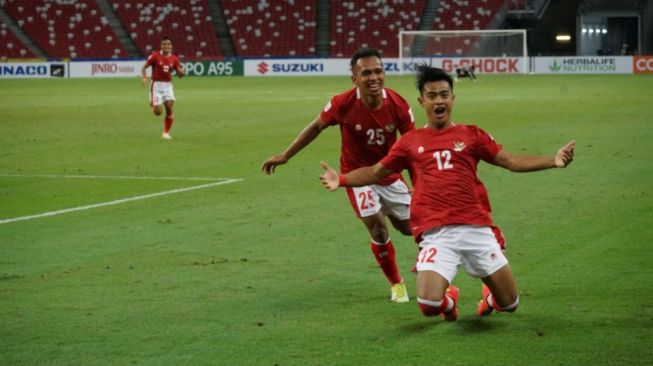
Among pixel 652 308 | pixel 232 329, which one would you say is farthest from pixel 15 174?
pixel 652 308

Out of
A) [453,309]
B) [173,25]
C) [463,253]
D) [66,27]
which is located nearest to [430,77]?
[463,253]

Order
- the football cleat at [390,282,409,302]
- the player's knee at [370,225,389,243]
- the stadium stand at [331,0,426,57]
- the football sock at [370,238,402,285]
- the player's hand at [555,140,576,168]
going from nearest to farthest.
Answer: the player's hand at [555,140,576,168], the football cleat at [390,282,409,302], the football sock at [370,238,402,285], the player's knee at [370,225,389,243], the stadium stand at [331,0,426,57]

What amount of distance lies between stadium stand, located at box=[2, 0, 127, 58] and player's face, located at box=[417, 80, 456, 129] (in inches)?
2480

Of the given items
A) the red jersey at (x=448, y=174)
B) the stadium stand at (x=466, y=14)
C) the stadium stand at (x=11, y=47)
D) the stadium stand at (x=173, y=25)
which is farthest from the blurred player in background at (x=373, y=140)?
the stadium stand at (x=11, y=47)

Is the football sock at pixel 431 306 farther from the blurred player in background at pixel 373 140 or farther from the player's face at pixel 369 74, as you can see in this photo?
the player's face at pixel 369 74

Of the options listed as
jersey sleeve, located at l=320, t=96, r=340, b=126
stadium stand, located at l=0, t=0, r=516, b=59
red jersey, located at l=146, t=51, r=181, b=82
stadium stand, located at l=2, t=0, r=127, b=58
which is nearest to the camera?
jersey sleeve, located at l=320, t=96, r=340, b=126

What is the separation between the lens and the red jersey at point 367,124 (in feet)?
29.4

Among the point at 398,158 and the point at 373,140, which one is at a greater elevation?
the point at 373,140

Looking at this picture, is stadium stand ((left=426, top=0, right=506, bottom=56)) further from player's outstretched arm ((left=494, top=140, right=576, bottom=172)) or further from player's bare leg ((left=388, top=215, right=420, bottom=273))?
player's outstretched arm ((left=494, top=140, right=576, bottom=172))

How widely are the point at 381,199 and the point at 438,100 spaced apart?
1.50m

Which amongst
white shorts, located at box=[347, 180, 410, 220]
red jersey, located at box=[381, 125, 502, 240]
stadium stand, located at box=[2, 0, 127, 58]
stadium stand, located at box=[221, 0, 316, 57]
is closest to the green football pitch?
white shorts, located at box=[347, 180, 410, 220]

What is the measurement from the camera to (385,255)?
8.83 meters

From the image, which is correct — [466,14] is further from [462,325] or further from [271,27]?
[462,325]

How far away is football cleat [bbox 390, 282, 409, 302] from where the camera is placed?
864 cm
